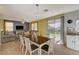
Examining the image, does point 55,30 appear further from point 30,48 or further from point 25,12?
point 25,12

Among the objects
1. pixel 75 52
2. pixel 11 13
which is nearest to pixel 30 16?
pixel 11 13

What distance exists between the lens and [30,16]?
3541mm

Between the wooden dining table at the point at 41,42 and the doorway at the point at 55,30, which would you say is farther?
the doorway at the point at 55,30

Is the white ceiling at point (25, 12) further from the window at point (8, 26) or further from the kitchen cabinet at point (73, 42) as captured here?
the kitchen cabinet at point (73, 42)

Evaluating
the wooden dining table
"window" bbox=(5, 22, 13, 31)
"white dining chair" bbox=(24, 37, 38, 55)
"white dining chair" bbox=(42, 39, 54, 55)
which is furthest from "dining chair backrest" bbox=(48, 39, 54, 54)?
"window" bbox=(5, 22, 13, 31)

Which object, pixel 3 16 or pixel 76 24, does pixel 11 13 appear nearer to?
pixel 3 16

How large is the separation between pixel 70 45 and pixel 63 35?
42cm

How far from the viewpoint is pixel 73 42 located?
134 inches

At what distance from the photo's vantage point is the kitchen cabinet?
10.6 ft

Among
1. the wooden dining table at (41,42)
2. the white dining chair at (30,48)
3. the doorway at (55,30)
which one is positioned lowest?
the white dining chair at (30,48)

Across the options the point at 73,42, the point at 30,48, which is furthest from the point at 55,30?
the point at 30,48

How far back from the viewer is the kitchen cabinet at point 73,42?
3216 mm

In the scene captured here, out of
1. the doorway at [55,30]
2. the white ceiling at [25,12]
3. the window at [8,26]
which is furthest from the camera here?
the window at [8,26]

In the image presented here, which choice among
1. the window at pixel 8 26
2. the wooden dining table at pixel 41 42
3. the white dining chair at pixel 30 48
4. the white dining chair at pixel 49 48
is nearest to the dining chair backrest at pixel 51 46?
the white dining chair at pixel 49 48
